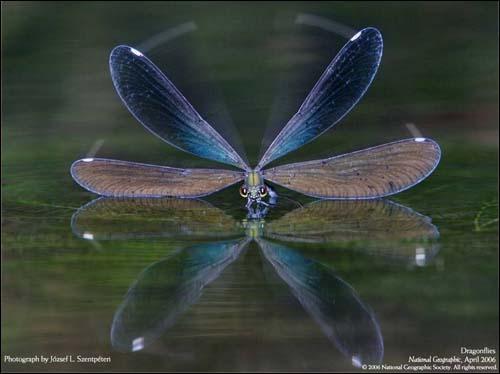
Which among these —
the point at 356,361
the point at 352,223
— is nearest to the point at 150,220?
the point at 352,223

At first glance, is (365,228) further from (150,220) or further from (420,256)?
(150,220)

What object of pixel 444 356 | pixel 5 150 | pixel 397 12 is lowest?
pixel 444 356

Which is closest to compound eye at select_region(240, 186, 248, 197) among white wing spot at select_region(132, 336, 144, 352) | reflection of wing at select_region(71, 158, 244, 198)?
reflection of wing at select_region(71, 158, 244, 198)

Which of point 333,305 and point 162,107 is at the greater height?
point 162,107

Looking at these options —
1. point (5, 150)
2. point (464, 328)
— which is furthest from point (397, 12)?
point (464, 328)

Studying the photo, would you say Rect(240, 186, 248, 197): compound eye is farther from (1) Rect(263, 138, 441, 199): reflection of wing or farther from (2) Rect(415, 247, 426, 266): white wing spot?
(2) Rect(415, 247, 426, 266): white wing spot

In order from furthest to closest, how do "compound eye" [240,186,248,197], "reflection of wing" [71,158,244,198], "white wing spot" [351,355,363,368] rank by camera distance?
"reflection of wing" [71,158,244,198], "compound eye" [240,186,248,197], "white wing spot" [351,355,363,368]

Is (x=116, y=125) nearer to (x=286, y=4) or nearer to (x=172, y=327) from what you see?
(x=286, y=4)
